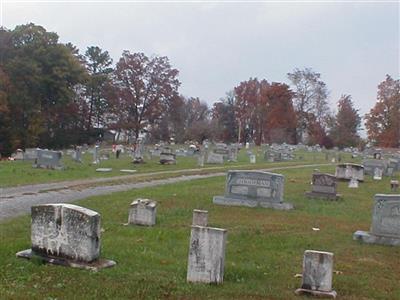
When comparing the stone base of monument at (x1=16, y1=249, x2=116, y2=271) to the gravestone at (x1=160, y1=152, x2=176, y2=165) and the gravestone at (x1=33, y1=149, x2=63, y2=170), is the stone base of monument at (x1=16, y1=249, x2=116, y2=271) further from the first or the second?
the gravestone at (x1=160, y1=152, x2=176, y2=165)

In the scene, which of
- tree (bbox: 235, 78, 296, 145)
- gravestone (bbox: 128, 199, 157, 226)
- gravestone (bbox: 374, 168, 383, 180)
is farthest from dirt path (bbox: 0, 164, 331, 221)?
tree (bbox: 235, 78, 296, 145)

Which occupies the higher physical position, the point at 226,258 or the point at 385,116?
the point at 385,116

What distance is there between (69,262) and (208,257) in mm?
2147

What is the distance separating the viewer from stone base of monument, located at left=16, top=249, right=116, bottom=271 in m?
8.30

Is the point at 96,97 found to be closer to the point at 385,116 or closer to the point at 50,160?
the point at 385,116

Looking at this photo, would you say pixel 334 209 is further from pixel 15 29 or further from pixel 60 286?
pixel 15 29

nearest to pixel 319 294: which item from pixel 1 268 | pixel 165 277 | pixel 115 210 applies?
pixel 165 277

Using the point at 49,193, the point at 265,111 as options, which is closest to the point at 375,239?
the point at 49,193

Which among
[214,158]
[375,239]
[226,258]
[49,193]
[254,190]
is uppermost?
[254,190]

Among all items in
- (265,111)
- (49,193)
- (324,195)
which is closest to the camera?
(49,193)

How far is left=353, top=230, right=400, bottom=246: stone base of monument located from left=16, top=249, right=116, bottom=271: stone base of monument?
5657 millimetres

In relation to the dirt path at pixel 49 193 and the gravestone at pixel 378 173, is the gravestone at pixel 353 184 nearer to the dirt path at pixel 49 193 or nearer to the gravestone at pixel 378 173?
the gravestone at pixel 378 173

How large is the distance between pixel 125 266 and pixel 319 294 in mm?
2849

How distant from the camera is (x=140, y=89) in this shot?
77562mm
